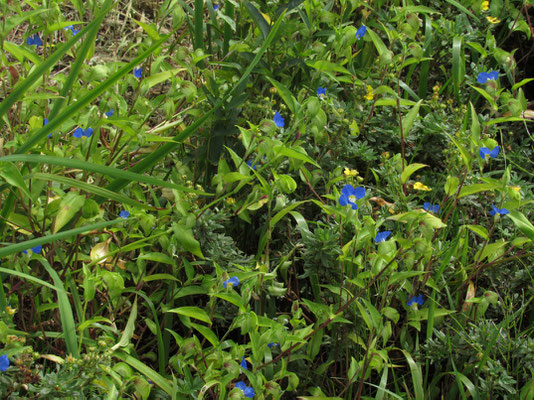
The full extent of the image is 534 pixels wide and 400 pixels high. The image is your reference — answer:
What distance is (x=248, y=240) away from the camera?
6.48ft

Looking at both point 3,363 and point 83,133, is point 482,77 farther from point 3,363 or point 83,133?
point 3,363

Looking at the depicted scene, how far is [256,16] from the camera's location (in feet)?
6.26

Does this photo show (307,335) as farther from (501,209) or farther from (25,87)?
(25,87)

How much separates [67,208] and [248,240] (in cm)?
71

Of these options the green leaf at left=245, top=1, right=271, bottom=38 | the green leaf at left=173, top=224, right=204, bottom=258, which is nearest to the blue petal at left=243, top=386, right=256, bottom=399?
the green leaf at left=173, top=224, right=204, bottom=258

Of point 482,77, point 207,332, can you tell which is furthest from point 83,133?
point 482,77

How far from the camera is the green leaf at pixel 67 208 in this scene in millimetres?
1382

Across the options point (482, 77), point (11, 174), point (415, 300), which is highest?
point (11, 174)

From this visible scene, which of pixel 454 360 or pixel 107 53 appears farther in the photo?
pixel 107 53

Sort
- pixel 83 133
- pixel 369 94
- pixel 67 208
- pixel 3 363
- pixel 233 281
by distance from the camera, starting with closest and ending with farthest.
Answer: pixel 3 363, pixel 67 208, pixel 233 281, pixel 83 133, pixel 369 94

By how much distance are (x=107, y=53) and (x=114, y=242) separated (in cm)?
133

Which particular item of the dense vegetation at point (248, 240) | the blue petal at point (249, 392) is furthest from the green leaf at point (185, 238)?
the blue petal at point (249, 392)

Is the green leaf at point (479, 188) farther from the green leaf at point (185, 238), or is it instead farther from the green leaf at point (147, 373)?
the green leaf at point (147, 373)

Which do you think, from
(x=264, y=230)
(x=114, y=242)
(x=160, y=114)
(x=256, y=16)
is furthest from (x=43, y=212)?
(x=160, y=114)
